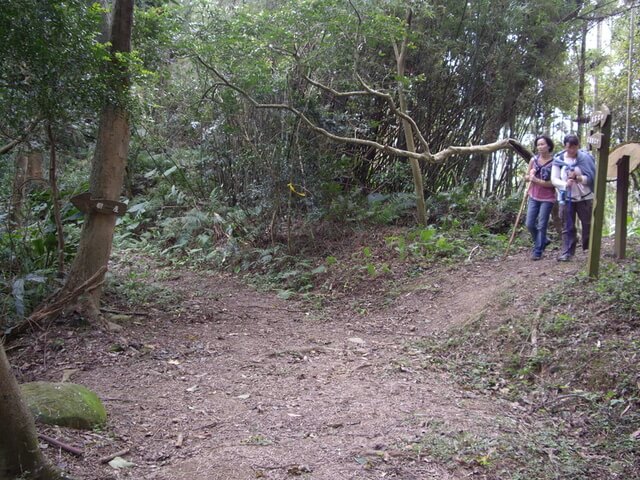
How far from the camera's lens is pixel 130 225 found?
1266 cm

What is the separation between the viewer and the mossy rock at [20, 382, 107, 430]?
12.2 feet

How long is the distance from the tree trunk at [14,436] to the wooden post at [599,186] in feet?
17.3

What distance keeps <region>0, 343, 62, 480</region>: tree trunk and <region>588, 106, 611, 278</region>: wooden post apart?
5285 mm

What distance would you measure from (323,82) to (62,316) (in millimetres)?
6099

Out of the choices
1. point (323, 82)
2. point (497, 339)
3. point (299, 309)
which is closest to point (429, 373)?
point (497, 339)

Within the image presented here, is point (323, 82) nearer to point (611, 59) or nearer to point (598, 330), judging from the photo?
point (598, 330)

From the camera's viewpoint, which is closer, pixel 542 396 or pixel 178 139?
pixel 542 396

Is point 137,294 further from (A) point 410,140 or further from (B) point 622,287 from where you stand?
(B) point 622,287

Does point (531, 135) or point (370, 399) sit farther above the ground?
point (531, 135)

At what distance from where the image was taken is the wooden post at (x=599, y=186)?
5.75 meters

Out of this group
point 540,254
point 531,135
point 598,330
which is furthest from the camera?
point 531,135

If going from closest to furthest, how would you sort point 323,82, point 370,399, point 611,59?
point 370,399 < point 323,82 < point 611,59

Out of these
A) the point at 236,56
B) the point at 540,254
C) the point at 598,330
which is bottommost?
the point at 598,330

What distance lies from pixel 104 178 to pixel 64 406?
3232 mm
